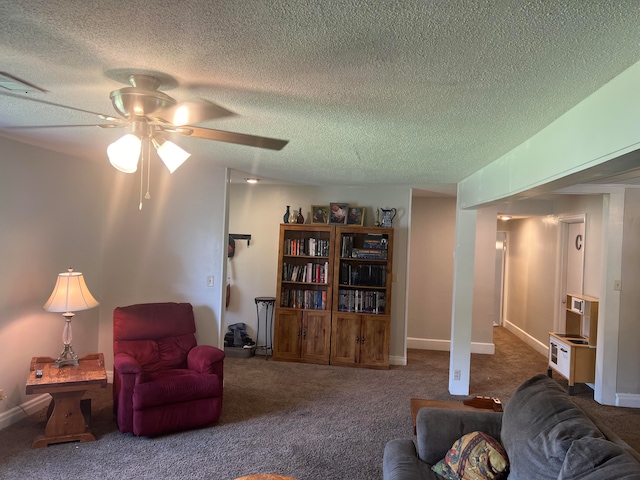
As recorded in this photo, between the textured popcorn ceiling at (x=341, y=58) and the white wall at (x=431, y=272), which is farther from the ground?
the textured popcorn ceiling at (x=341, y=58)

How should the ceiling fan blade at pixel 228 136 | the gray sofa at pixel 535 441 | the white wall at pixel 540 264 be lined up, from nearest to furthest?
the gray sofa at pixel 535 441 < the ceiling fan blade at pixel 228 136 < the white wall at pixel 540 264

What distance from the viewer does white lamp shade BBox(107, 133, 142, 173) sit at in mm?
1862

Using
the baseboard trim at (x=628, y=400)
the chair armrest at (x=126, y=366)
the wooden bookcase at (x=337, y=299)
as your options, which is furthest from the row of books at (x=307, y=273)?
the baseboard trim at (x=628, y=400)

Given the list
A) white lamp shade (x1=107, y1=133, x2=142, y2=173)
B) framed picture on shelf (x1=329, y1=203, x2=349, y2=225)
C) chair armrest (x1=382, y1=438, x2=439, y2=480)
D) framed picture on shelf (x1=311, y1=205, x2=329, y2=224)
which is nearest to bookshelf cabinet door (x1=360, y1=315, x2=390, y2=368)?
framed picture on shelf (x1=329, y1=203, x2=349, y2=225)

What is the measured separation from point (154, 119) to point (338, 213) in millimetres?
3733

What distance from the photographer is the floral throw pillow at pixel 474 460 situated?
6.79ft

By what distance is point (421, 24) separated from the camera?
48.9 inches

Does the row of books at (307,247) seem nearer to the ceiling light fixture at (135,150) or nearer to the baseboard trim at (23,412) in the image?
the baseboard trim at (23,412)

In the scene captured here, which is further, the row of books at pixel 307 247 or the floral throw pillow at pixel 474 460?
the row of books at pixel 307 247

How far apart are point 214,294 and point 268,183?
1.89 m

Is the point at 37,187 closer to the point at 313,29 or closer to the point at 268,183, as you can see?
the point at 268,183

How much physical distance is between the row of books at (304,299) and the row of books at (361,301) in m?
0.23

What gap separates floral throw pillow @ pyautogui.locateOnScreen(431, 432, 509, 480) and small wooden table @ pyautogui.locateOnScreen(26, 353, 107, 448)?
96.7 inches

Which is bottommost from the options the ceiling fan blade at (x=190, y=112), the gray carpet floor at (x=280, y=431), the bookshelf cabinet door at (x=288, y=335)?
the gray carpet floor at (x=280, y=431)
